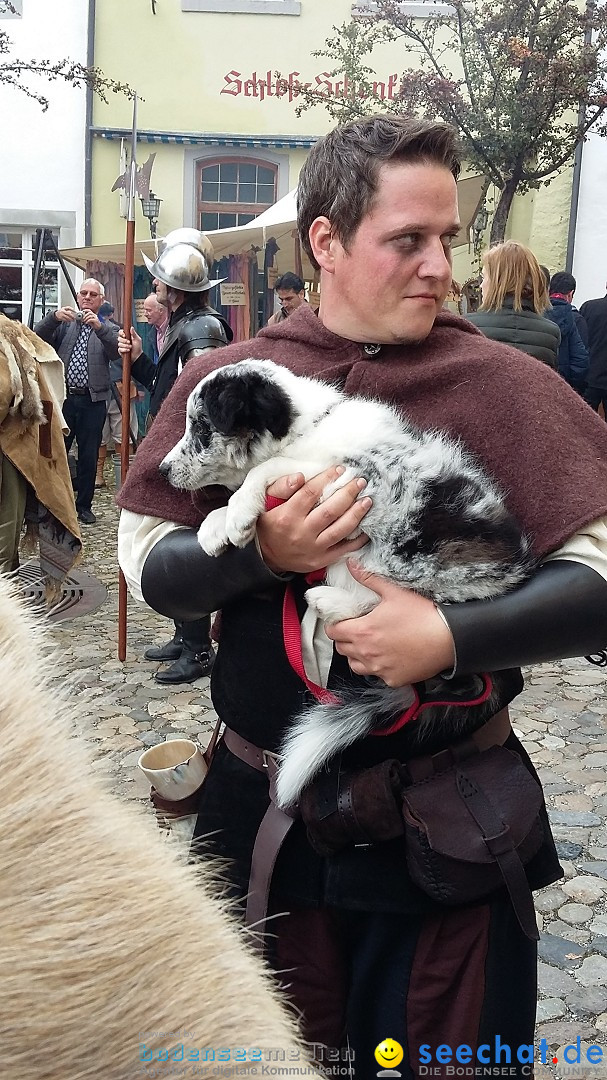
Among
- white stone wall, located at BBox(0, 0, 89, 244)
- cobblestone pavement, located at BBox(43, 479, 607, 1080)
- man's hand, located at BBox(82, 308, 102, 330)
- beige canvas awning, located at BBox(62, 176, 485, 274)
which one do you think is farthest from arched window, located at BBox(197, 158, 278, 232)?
cobblestone pavement, located at BBox(43, 479, 607, 1080)

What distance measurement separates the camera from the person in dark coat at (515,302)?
4984 mm

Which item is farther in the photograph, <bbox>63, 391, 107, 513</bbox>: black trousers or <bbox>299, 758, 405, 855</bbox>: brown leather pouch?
<bbox>63, 391, 107, 513</bbox>: black trousers

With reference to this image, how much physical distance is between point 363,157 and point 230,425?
523 mm

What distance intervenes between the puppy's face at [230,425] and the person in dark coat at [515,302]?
358cm

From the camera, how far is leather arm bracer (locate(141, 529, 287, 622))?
4.91ft

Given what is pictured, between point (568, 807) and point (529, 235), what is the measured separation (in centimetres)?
1382

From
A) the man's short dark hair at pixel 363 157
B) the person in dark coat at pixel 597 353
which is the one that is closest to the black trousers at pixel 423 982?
the man's short dark hair at pixel 363 157

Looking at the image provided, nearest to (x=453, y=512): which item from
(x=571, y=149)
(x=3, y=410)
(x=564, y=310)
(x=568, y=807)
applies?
(x=568, y=807)

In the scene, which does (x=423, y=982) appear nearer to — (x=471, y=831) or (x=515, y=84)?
(x=471, y=831)

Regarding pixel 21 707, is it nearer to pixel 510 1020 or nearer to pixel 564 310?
pixel 510 1020

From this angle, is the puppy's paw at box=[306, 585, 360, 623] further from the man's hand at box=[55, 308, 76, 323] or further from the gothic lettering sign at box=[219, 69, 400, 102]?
the gothic lettering sign at box=[219, 69, 400, 102]

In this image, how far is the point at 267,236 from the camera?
39.7 feet

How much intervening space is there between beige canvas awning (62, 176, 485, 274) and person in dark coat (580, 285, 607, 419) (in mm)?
2801

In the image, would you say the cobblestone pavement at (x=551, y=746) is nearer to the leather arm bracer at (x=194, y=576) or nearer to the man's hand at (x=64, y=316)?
the leather arm bracer at (x=194, y=576)
